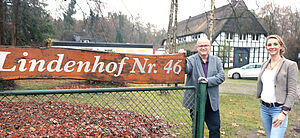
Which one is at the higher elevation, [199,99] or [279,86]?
[279,86]

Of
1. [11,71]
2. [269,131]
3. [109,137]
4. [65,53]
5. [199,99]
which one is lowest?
[109,137]

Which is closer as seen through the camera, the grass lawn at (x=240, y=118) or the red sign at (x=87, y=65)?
the red sign at (x=87, y=65)

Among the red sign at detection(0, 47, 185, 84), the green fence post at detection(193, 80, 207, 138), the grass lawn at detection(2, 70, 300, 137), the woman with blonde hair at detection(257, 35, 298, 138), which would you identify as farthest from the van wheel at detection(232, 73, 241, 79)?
the red sign at detection(0, 47, 185, 84)

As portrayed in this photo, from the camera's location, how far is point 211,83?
210 centimetres

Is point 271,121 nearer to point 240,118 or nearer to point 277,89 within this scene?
point 277,89

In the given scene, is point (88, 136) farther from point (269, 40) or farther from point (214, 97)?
point (269, 40)

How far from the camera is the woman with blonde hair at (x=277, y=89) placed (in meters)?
1.88

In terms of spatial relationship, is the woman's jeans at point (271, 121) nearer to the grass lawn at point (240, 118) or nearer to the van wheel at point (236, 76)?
the grass lawn at point (240, 118)

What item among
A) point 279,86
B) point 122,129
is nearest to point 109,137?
point 122,129

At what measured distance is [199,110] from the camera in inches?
83.6

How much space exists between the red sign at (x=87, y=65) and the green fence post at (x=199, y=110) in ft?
0.78

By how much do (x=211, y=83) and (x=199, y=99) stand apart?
0.22 m

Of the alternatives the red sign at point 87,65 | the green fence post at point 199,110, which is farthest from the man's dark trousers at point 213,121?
the red sign at point 87,65

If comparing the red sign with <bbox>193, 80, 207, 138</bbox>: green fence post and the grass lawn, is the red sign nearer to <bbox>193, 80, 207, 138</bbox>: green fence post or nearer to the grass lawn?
<bbox>193, 80, 207, 138</bbox>: green fence post
